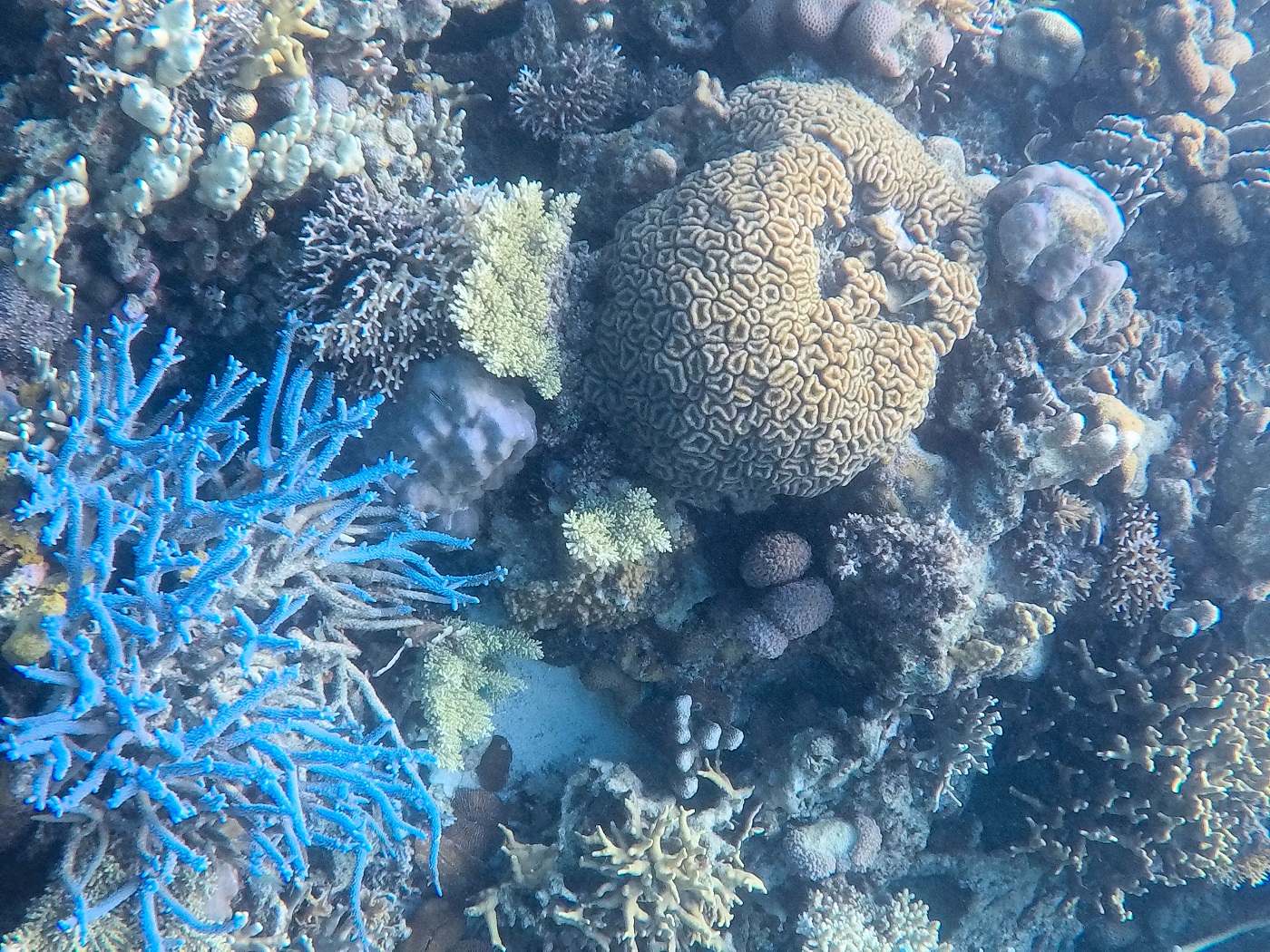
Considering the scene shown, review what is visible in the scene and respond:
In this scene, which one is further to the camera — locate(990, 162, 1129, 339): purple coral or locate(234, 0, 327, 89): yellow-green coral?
locate(990, 162, 1129, 339): purple coral

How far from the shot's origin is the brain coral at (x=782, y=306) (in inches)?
158

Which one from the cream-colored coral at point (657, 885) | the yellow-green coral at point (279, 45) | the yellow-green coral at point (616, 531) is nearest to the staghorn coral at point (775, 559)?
the yellow-green coral at point (616, 531)

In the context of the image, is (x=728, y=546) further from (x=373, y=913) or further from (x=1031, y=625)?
(x=373, y=913)

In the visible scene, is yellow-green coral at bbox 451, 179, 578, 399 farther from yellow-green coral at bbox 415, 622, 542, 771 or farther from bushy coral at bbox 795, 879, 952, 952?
bushy coral at bbox 795, 879, 952, 952

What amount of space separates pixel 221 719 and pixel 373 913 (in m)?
1.95

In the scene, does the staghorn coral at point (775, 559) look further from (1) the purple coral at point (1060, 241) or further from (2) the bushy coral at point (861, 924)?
(2) the bushy coral at point (861, 924)

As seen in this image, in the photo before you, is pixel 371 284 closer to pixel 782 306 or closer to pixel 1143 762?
pixel 782 306

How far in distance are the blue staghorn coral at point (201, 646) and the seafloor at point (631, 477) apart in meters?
0.03

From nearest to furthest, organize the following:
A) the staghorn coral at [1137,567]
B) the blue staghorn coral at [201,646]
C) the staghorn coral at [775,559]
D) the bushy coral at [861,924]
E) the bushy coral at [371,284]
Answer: the blue staghorn coral at [201,646] → the bushy coral at [371,284] → the staghorn coral at [775,559] → the bushy coral at [861,924] → the staghorn coral at [1137,567]

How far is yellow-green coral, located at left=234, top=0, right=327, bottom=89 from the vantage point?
3.41m

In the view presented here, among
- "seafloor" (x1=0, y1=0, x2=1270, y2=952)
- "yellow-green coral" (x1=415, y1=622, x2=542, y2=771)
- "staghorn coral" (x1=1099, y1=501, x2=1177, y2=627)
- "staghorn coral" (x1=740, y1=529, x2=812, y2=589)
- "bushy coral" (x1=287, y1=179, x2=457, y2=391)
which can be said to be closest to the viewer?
"seafloor" (x1=0, y1=0, x2=1270, y2=952)

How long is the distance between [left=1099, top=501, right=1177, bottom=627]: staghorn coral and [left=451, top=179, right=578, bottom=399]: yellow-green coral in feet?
13.7

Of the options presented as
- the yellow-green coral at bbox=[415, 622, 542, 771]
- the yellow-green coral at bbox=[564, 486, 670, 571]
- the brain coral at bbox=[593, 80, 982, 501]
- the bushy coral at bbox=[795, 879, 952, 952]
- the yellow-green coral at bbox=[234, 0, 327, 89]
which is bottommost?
the bushy coral at bbox=[795, 879, 952, 952]

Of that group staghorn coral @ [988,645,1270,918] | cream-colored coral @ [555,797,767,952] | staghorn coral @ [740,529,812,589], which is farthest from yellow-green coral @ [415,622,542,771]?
staghorn coral @ [988,645,1270,918]
